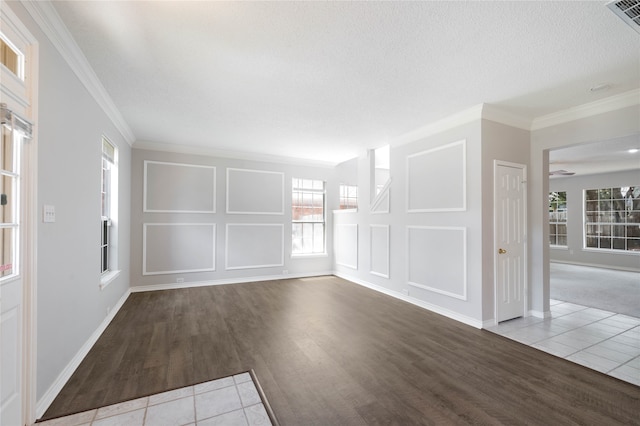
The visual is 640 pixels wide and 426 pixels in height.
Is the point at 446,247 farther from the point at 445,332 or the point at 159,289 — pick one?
the point at 159,289

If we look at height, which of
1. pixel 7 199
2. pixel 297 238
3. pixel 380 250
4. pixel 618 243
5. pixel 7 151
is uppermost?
A: pixel 7 151

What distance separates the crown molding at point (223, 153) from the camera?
507 cm

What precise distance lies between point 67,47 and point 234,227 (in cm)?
385

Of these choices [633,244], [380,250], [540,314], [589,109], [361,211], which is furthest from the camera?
[633,244]

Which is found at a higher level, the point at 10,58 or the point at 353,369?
the point at 10,58

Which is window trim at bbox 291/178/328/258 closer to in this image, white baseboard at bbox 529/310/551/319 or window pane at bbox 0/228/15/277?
white baseboard at bbox 529/310/551/319

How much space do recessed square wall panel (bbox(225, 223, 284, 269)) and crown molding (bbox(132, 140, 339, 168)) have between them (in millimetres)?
1361

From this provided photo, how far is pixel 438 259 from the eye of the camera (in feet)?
12.9

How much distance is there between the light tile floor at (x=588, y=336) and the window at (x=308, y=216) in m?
3.98

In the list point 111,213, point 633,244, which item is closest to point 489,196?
point 111,213

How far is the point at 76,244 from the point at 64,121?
101 cm

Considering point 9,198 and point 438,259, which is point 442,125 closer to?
point 438,259

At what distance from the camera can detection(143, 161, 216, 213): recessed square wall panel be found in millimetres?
5078

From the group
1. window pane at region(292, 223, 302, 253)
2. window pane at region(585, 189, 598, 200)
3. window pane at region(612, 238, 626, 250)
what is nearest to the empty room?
window pane at region(292, 223, 302, 253)
